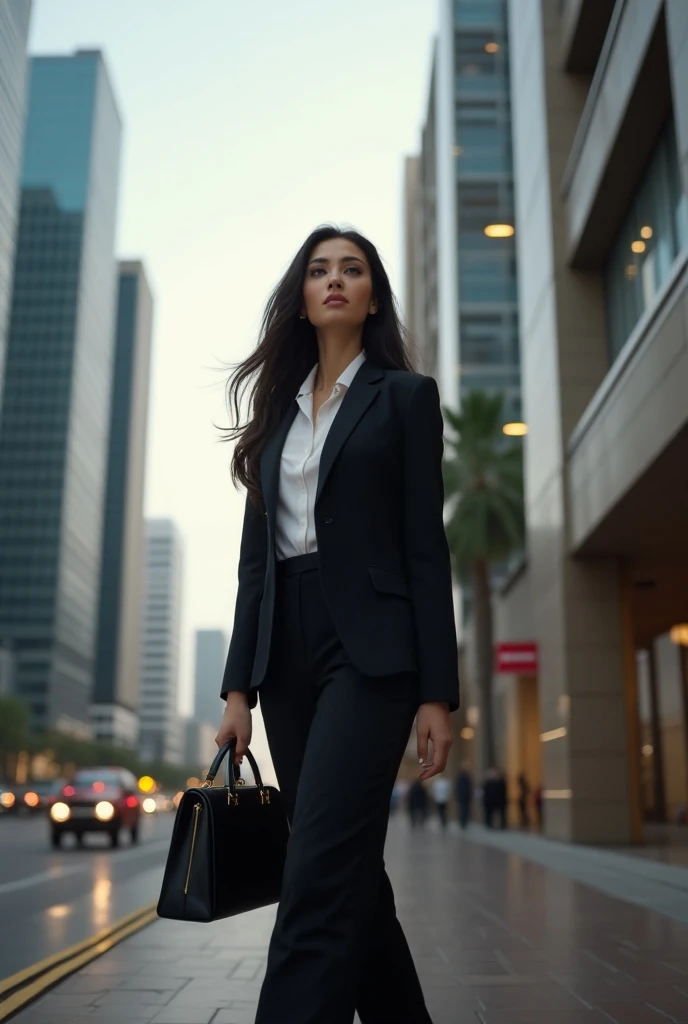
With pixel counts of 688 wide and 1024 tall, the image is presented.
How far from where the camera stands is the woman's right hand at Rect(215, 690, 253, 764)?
282 centimetres

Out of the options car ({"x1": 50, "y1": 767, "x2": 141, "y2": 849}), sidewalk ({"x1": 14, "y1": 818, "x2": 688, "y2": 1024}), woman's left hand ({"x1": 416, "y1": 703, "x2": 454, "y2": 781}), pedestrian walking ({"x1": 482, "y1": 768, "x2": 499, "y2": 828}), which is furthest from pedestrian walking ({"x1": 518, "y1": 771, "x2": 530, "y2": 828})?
woman's left hand ({"x1": 416, "y1": 703, "x2": 454, "y2": 781})

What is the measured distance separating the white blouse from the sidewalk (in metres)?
1.12

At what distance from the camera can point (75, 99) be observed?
14162 cm

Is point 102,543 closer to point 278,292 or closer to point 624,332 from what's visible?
point 624,332

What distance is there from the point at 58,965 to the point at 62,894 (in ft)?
17.1

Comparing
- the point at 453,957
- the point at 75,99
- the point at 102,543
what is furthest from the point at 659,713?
the point at 102,543

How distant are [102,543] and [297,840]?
182m

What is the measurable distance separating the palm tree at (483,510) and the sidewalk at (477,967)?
21494 mm

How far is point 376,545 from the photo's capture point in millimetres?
2766

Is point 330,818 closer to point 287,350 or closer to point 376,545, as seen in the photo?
point 376,545

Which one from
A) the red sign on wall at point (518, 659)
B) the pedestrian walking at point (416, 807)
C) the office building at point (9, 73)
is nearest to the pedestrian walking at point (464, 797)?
the pedestrian walking at point (416, 807)

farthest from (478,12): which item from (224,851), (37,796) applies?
(224,851)

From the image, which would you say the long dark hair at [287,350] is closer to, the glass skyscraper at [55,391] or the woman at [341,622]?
the woman at [341,622]

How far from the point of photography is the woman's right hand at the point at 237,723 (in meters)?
2.82
